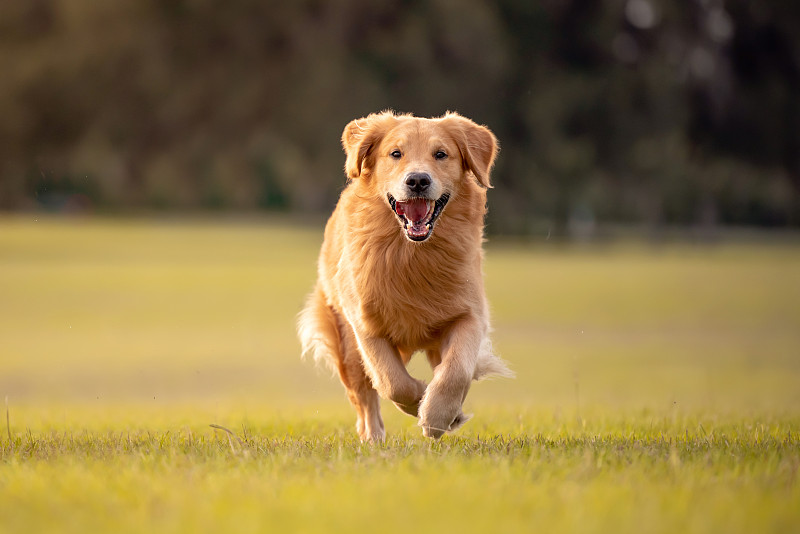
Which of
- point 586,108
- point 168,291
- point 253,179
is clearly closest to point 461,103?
point 586,108

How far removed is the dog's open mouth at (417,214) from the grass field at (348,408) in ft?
3.80

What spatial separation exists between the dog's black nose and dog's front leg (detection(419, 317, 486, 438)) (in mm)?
871

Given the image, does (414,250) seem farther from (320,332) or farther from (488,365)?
(320,332)

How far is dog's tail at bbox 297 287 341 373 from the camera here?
6.18 m

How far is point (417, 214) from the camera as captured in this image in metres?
5.29

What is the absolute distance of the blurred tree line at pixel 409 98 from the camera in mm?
42000

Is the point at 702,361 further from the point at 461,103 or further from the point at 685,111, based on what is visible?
the point at 685,111

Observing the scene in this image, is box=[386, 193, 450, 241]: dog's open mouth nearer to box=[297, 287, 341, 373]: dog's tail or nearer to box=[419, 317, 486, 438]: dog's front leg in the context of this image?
box=[419, 317, 486, 438]: dog's front leg

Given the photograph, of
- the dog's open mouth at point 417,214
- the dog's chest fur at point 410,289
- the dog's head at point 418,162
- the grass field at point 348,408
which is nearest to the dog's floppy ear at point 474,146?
the dog's head at point 418,162

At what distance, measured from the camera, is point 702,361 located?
1459cm

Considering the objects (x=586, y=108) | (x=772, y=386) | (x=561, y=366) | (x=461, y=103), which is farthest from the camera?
(x=586, y=108)

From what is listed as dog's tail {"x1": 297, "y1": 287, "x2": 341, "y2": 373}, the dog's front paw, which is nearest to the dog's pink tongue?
the dog's front paw

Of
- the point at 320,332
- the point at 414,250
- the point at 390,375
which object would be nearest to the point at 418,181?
the point at 414,250

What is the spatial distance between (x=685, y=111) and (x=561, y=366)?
3499 centimetres
